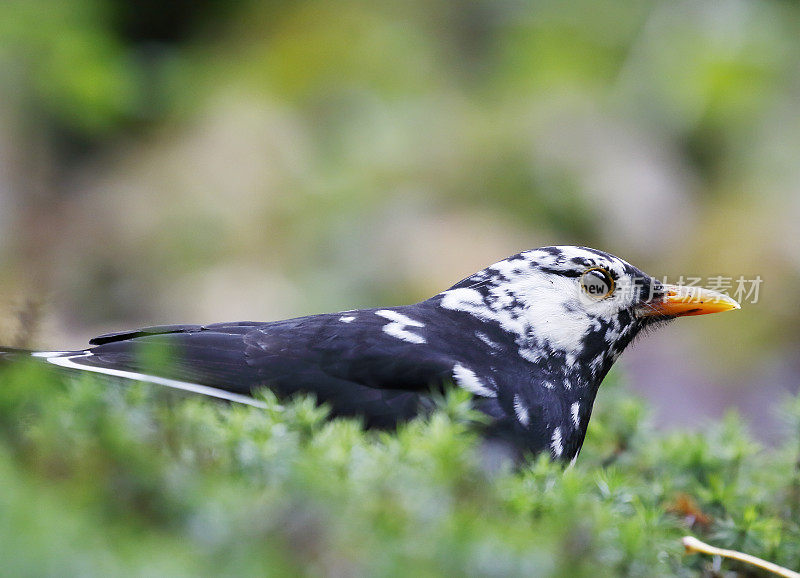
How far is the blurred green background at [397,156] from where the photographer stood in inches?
233

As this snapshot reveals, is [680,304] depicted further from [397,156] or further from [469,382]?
[397,156]

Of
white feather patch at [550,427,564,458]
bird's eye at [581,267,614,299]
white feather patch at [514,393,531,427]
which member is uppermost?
bird's eye at [581,267,614,299]

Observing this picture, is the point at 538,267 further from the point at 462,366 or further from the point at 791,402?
the point at 791,402

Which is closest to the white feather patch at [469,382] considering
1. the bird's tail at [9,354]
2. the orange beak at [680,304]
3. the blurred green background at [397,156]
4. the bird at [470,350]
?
the bird at [470,350]

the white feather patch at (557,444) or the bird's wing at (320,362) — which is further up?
the bird's wing at (320,362)

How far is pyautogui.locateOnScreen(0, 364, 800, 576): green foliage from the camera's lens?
110 centimetres

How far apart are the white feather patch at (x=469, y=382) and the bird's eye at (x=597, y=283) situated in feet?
1.94

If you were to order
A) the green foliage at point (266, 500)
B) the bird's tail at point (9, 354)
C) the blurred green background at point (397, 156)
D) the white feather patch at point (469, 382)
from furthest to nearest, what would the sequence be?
the blurred green background at point (397, 156) → the white feather patch at point (469, 382) → the bird's tail at point (9, 354) → the green foliage at point (266, 500)

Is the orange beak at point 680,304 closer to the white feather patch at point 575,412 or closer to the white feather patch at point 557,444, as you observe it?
the white feather patch at point 575,412

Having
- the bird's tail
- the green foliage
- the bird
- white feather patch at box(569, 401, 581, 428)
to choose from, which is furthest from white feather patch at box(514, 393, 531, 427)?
the bird's tail

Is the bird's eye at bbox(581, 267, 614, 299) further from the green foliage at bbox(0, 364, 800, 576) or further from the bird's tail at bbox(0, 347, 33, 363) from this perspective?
the bird's tail at bbox(0, 347, 33, 363)

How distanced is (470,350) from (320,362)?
46 cm

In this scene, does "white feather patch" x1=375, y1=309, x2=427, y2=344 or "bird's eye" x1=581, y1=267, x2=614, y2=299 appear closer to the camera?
"white feather patch" x1=375, y1=309, x2=427, y2=344

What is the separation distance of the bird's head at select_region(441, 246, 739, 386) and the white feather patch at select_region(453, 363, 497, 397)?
1.11 feet
